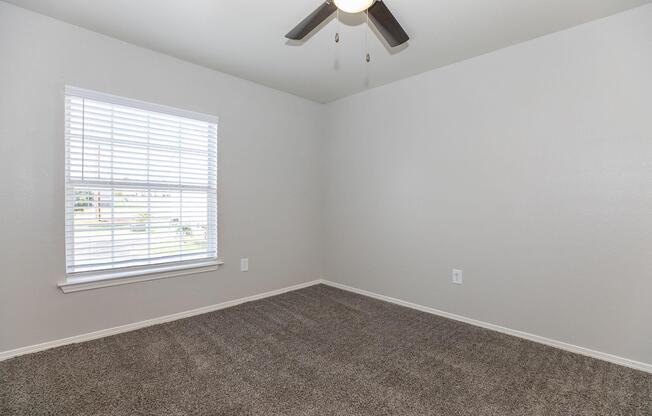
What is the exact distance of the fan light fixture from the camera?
1598 mm

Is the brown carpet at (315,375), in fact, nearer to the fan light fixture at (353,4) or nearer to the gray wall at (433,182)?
the gray wall at (433,182)

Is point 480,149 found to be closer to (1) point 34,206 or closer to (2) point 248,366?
(2) point 248,366

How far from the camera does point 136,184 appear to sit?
8.82 feet

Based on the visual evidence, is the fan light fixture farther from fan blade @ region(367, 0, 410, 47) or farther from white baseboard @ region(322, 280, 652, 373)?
white baseboard @ region(322, 280, 652, 373)

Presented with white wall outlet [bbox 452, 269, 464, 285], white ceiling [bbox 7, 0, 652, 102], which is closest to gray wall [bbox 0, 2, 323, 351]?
white ceiling [bbox 7, 0, 652, 102]

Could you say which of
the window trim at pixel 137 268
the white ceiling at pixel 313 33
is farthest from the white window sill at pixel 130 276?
the white ceiling at pixel 313 33

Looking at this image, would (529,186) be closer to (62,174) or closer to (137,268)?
(137,268)

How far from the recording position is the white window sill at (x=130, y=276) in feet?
7.83

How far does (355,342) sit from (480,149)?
6.42 feet

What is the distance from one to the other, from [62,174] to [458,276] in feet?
11.0

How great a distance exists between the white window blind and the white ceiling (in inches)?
21.7

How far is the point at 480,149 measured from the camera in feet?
9.15

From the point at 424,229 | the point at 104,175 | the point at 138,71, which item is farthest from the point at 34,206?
the point at 424,229

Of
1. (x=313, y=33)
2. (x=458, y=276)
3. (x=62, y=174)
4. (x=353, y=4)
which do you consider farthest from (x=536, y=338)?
(x=62, y=174)
